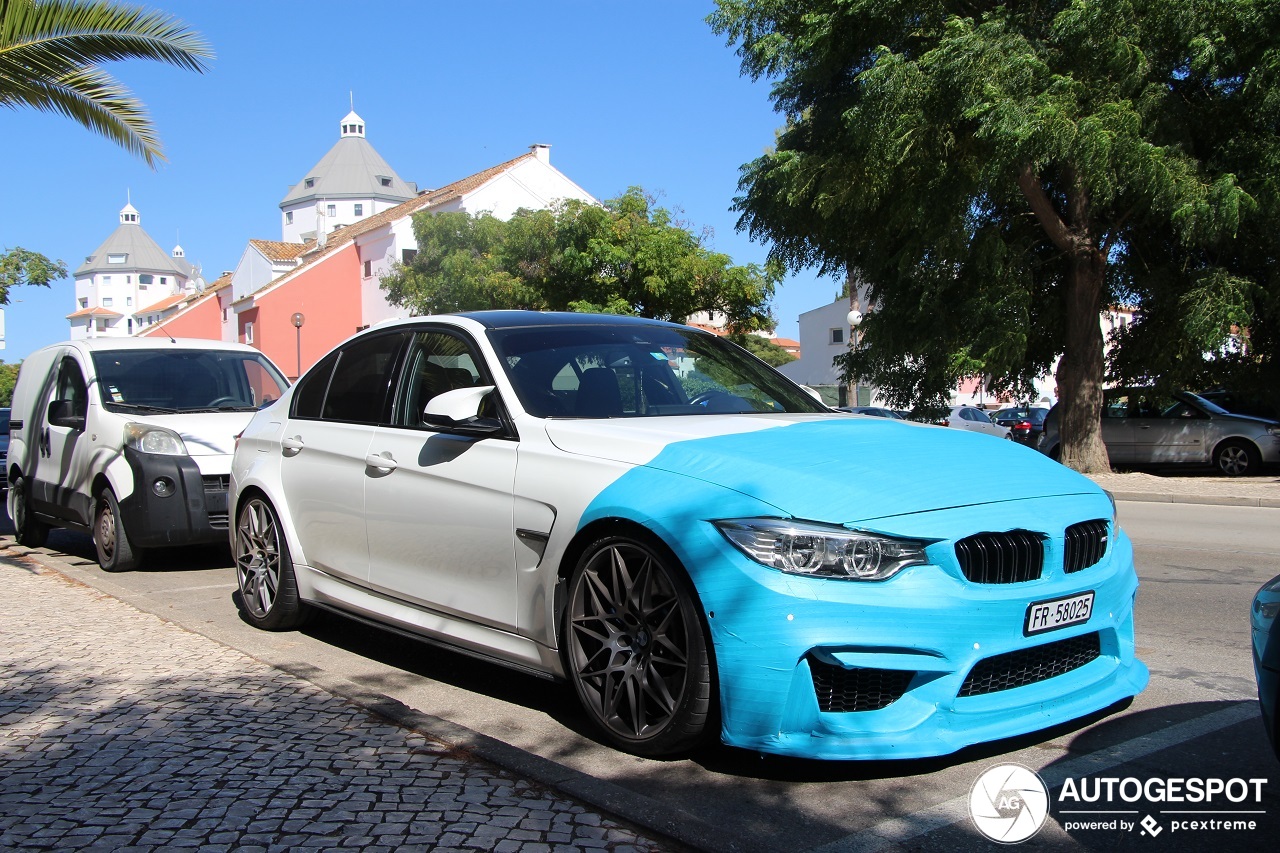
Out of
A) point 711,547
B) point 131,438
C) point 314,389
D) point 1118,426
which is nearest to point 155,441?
point 131,438

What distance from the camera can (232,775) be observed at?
3863 millimetres

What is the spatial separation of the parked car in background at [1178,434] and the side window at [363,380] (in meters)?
17.6

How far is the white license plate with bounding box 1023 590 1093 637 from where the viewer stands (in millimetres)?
3836

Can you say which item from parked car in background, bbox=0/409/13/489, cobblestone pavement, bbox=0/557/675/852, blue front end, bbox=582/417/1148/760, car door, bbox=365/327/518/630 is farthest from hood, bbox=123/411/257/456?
parked car in background, bbox=0/409/13/489

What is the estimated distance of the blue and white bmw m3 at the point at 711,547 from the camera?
→ 12.0ft

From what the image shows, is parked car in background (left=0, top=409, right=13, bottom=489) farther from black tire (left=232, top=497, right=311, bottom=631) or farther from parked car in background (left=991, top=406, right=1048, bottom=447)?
parked car in background (left=991, top=406, right=1048, bottom=447)

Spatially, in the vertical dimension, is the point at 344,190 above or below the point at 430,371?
above

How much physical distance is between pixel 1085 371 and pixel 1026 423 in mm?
9788

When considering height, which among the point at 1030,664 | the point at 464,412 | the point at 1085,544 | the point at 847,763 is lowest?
the point at 847,763

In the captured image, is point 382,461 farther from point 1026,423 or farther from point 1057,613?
point 1026,423

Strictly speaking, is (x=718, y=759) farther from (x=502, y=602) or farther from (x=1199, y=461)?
(x=1199, y=461)

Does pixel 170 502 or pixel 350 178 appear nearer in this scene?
pixel 170 502

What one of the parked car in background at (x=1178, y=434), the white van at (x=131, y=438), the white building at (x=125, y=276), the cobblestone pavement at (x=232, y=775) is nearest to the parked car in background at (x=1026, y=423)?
the parked car in background at (x=1178, y=434)

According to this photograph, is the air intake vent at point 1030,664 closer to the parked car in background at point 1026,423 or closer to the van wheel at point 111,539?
the van wheel at point 111,539
